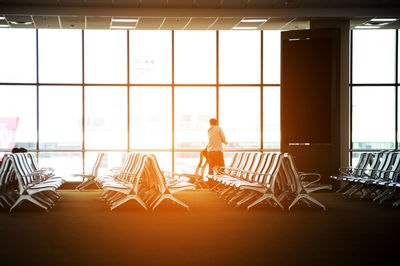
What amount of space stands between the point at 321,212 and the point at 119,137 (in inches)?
279

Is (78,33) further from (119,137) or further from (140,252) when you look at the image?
(140,252)

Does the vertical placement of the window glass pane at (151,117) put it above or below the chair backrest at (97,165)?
above

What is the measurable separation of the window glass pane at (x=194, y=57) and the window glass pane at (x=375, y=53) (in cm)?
354

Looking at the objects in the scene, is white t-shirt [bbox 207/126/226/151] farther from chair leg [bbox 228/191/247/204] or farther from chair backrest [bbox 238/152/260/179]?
chair backrest [bbox 238/152/260/179]

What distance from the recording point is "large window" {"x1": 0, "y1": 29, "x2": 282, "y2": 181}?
14625 millimetres

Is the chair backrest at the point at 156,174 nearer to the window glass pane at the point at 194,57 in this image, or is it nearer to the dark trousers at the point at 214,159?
the dark trousers at the point at 214,159

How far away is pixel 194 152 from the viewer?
14961mm

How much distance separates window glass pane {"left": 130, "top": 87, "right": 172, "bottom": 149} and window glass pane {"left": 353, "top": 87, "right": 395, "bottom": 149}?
15.2ft

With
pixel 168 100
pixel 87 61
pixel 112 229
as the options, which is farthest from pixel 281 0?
pixel 112 229

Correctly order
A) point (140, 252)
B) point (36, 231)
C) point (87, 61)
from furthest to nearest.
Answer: point (87, 61)
point (36, 231)
point (140, 252)

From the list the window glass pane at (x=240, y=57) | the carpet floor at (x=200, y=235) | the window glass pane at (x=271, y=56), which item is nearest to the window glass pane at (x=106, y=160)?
the window glass pane at (x=240, y=57)

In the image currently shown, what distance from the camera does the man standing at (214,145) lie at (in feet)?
44.0

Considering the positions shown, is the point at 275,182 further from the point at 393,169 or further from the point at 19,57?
Result: the point at 19,57

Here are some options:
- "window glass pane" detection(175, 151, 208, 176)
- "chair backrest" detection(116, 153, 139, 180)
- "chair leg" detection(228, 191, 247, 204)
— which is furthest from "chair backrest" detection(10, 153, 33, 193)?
"window glass pane" detection(175, 151, 208, 176)
